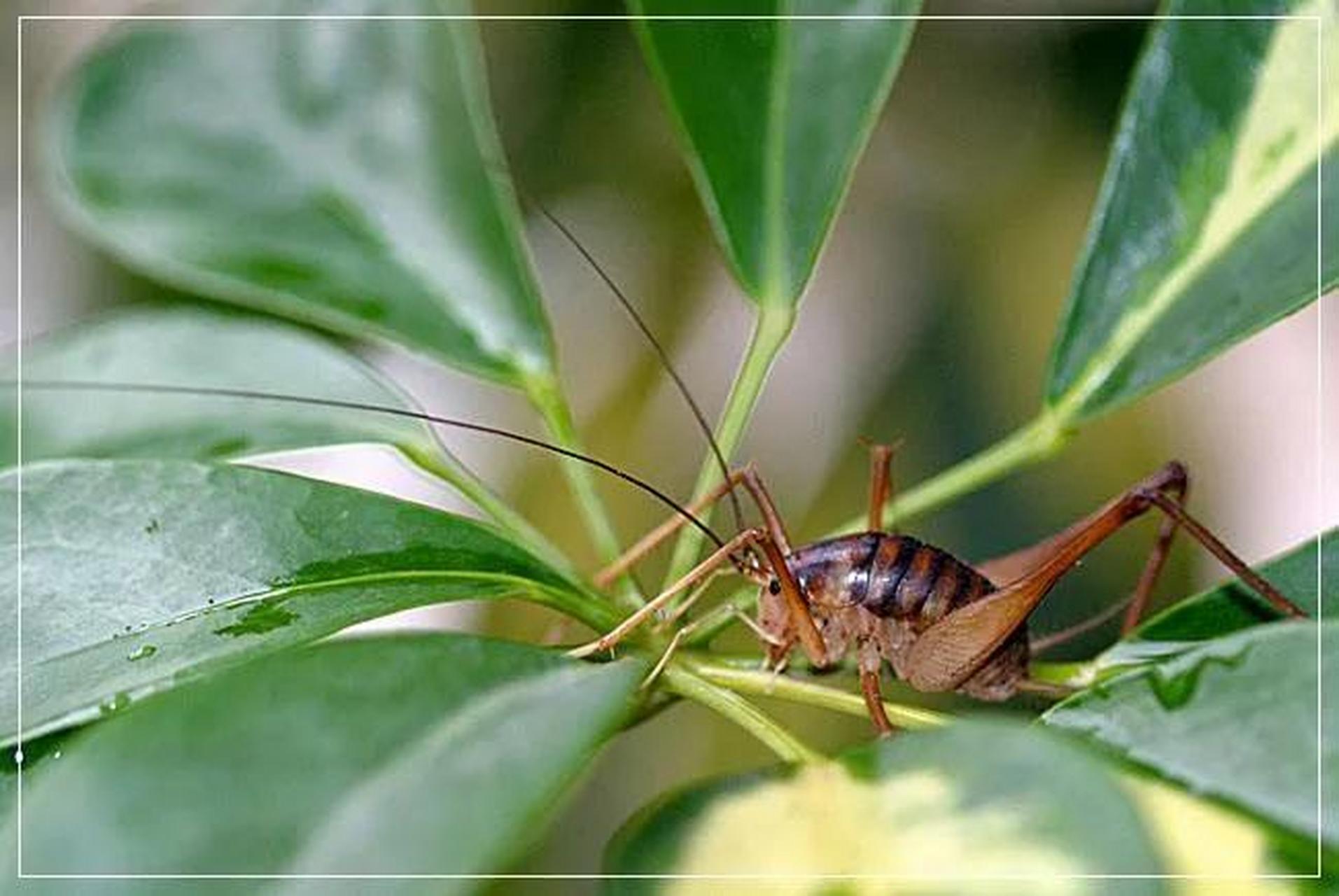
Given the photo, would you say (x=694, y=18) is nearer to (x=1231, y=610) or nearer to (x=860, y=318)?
(x=1231, y=610)

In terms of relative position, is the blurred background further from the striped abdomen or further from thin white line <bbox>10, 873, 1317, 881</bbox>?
thin white line <bbox>10, 873, 1317, 881</bbox>

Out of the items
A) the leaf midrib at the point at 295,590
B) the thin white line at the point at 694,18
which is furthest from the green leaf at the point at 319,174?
the leaf midrib at the point at 295,590

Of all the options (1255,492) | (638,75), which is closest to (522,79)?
(638,75)

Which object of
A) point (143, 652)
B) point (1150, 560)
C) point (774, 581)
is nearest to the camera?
point (143, 652)

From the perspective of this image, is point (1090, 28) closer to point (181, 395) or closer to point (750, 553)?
point (750, 553)

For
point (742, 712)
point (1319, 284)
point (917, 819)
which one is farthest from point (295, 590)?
point (1319, 284)

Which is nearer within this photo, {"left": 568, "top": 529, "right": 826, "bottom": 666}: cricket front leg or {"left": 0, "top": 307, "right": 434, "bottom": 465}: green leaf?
{"left": 568, "top": 529, "right": 826, "bottom": 666}: cricket front leg

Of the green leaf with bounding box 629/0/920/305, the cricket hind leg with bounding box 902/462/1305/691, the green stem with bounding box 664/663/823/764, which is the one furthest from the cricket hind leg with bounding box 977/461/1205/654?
the green stem with bounding box 664/663/823/764

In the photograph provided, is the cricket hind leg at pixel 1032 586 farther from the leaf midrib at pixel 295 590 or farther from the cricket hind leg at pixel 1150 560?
the leaf midrib at pixel 295 590
